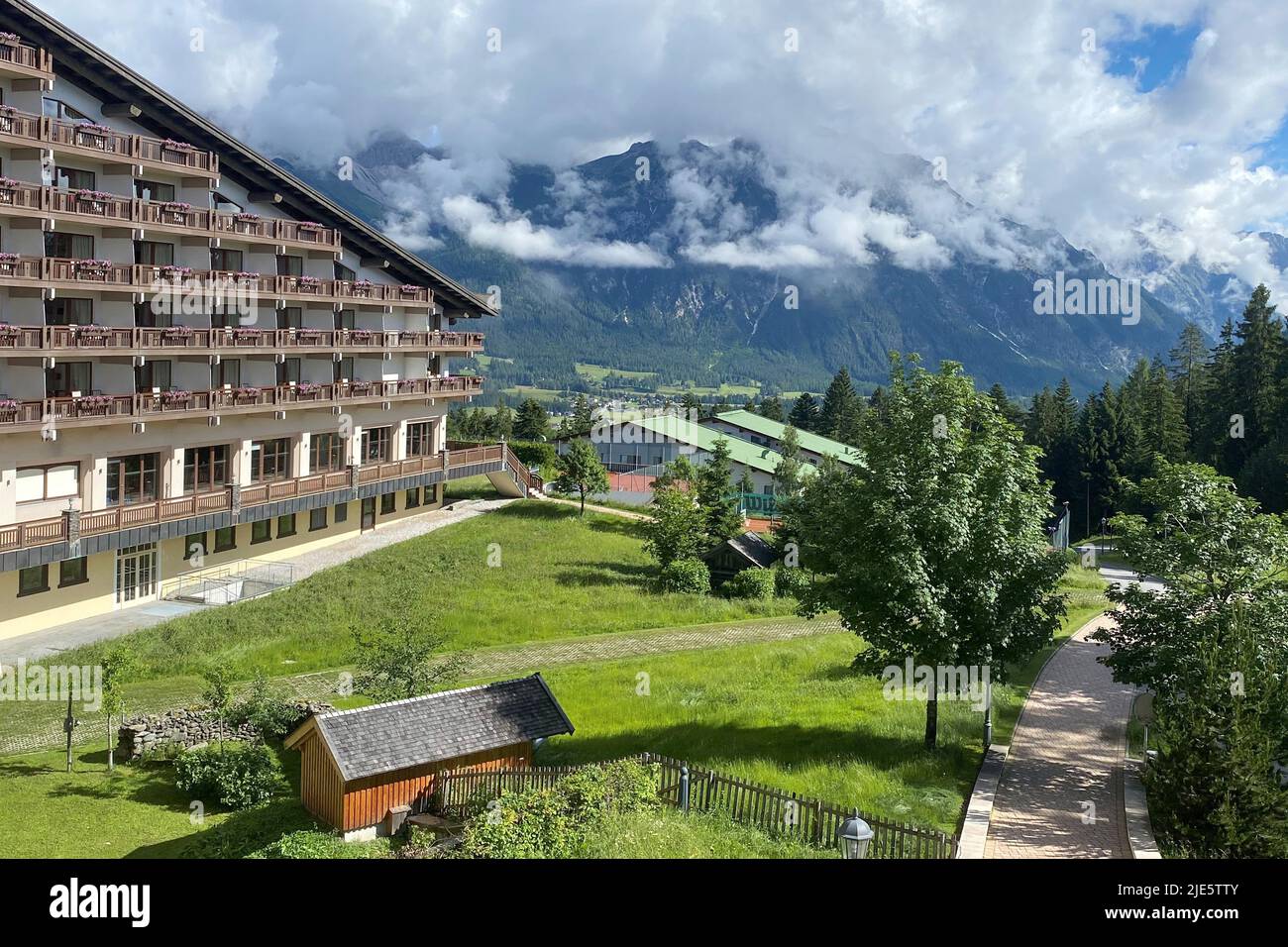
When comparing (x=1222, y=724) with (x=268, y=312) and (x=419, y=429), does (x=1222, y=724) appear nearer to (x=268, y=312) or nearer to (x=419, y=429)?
(x=268, y=312)

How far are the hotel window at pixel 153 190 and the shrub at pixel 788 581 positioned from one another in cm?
A: 3147

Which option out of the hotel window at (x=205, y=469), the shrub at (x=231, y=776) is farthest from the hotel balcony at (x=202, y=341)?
the shrub at (x=231, y=776)

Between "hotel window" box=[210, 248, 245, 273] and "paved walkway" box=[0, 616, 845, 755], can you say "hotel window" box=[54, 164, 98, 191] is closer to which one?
"hotel window" box=[210, 248, 245, 273]

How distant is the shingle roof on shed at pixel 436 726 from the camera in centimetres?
1961

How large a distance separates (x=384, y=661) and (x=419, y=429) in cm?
3619

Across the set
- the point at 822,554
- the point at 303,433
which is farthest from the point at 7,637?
the point at 822,554

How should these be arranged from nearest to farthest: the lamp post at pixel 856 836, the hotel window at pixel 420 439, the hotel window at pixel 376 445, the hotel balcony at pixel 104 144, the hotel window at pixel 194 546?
the lamp post at pixel 856 836 < the hotel balcony at pixel 104 144 < the hotel window at pixel 194 546 < the hotel window at pixel 376 445 < the hotel window at pixel 420 439

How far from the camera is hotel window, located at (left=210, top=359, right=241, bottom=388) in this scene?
45534mm

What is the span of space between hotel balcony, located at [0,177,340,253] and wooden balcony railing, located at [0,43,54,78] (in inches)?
156

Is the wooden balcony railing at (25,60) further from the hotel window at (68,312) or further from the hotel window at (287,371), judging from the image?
the hotel window at (287,371)

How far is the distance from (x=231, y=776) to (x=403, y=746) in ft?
20.1

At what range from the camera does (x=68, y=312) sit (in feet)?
129

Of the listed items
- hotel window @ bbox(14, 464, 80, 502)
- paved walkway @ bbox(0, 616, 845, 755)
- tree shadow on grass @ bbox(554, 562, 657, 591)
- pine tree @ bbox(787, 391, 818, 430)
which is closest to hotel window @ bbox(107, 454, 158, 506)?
hotel window @ bbox(14, 464, 80, 502)

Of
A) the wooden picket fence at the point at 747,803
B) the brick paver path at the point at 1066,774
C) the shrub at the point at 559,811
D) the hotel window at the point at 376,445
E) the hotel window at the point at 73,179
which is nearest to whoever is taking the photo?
the shrub at the point at 559,811
